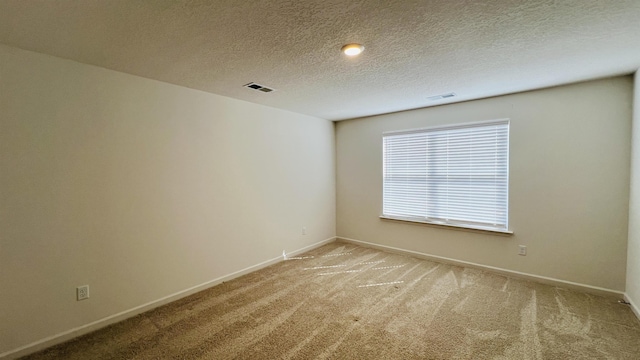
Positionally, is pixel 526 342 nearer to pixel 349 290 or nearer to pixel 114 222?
pixel 349 290

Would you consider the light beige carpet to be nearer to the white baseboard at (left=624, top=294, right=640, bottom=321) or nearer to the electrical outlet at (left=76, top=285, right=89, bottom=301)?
the white baseboard at (left=624, top=294, right=640, bottom=321)

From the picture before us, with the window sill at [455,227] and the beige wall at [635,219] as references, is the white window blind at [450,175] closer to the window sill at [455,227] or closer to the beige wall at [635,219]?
the window sill at [455,227]

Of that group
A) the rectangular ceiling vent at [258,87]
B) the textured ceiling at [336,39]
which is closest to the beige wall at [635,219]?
the textured ceiling at [336,39]

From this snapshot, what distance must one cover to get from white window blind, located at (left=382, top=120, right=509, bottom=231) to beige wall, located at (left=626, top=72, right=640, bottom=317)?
104 centimetres

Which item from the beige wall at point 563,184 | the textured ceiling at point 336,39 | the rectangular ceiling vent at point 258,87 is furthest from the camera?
the rectangular ceiling vent at point 258,87

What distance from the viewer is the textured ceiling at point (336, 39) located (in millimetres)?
1515

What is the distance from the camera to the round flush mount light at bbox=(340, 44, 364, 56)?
6.44 feet

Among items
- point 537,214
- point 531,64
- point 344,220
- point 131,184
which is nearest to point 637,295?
point 537,214

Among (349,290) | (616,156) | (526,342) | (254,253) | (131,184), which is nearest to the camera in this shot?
(526,342)

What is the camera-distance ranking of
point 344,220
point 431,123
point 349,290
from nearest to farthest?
point 349,290 < point 431,123 < point 344,220

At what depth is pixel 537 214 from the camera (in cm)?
315

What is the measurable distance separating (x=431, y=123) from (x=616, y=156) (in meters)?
1.95

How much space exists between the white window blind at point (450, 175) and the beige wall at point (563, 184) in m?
0.14

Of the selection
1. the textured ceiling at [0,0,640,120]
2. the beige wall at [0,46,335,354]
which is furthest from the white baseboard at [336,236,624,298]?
the textured ceiling at [0,0,640,120]
